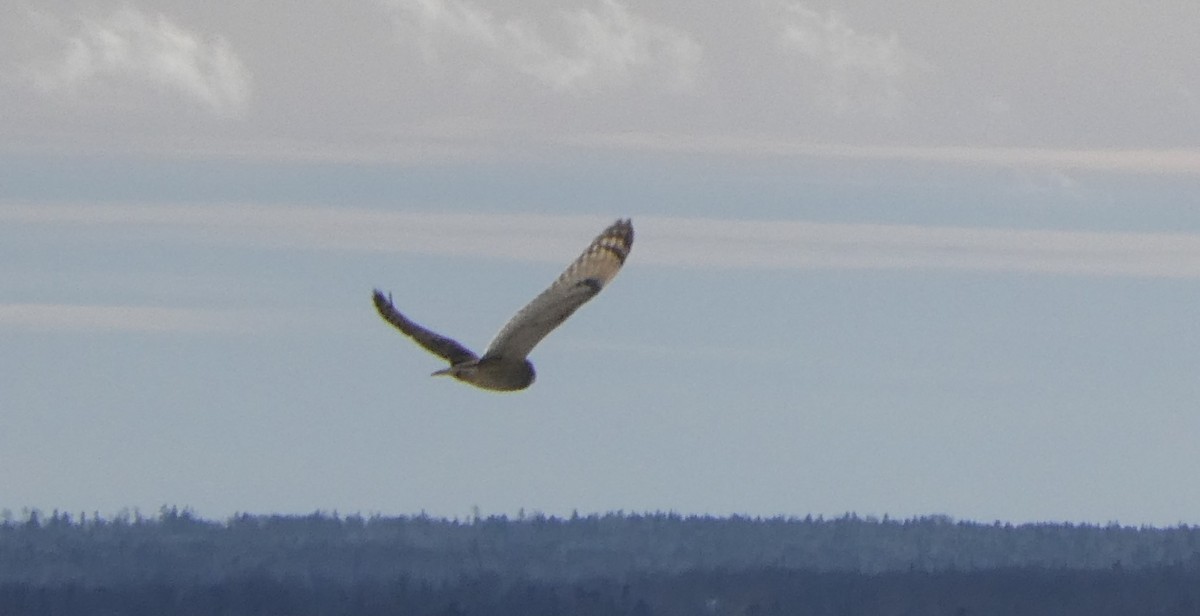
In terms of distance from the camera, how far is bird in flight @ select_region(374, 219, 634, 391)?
29.7 metres

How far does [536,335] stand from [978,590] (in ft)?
504

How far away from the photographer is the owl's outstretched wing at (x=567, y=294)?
30016 millimetres

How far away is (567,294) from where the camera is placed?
103 feet

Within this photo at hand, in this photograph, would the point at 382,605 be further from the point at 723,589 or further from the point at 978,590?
the point at 978,590

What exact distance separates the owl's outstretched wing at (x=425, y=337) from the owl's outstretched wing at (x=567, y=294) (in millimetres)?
638

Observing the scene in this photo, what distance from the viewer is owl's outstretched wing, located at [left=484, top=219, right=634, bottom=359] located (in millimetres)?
30016

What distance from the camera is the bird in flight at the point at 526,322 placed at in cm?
2973

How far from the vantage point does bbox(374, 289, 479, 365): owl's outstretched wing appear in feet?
99.9

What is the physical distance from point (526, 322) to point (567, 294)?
1058 millimetres

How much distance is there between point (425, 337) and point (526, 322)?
122 centimetres

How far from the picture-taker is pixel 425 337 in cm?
3078

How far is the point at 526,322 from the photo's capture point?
30.6 meters

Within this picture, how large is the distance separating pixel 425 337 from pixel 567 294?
73.1 inches

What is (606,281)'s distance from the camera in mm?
31766
